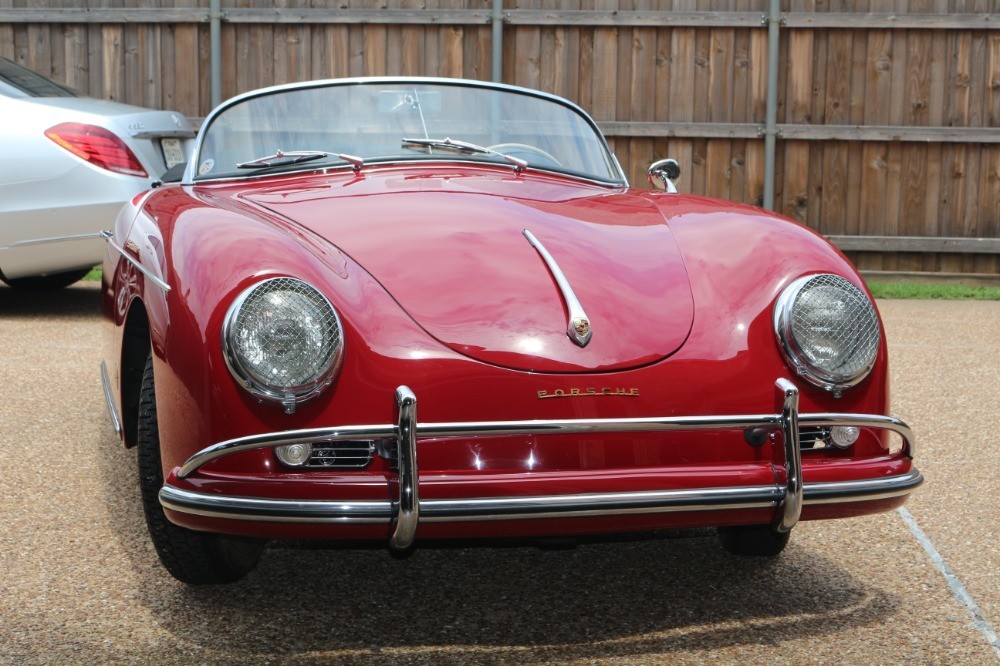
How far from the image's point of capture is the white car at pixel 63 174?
6.57 metres

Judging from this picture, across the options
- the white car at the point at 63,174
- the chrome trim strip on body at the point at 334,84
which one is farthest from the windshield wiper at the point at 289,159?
the white car at the point at 63,174

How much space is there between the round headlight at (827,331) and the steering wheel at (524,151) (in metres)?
1.44

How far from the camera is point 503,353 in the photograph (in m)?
2.45

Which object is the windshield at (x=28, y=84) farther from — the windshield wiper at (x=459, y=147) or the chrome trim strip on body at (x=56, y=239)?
the windshield wiper at (x=459, y=147)

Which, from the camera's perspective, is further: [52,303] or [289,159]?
[52,303]

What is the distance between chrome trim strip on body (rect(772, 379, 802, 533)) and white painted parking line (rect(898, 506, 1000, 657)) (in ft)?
1.98

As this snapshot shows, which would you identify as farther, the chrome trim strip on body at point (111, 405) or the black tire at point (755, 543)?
the chrome trim strip on body at point (111, 405)

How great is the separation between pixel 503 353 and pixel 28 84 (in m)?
5.65

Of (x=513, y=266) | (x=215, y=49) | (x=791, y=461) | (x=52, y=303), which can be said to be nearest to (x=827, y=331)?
(x=791, y=461)

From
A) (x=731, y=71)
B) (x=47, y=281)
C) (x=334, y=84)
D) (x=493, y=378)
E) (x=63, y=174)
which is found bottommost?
(x=47, y=281)

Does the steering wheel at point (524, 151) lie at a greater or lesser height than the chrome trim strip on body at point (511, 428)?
greater

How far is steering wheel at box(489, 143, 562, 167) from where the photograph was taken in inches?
155

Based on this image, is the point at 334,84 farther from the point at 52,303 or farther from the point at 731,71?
the point at 731,71

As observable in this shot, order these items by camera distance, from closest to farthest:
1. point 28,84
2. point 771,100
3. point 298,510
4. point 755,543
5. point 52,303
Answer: point 298,510 < point 755,543 < point 28,84 < point 52,303 < point 771,100
